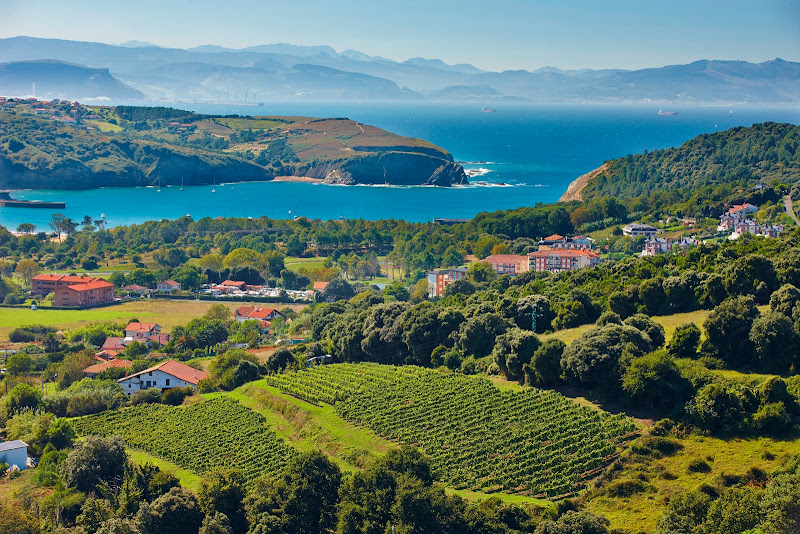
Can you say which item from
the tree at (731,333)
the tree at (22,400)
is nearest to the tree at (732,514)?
the tree at (731,333)

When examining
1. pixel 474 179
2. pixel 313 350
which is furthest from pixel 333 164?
pixel 313 350

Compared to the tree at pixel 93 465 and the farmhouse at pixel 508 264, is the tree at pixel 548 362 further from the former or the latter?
the farmhouse at pixel 508 264

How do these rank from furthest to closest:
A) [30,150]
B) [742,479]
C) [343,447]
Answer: [30,150], [343,447], [742,479]

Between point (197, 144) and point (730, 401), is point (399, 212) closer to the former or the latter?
point (197, 144)

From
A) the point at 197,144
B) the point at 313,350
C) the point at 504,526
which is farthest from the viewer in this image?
the point at 197,144

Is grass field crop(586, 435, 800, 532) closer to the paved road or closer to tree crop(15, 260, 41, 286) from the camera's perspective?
the paved road
